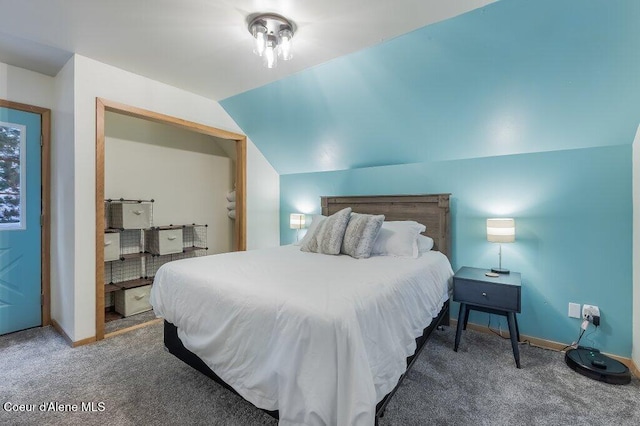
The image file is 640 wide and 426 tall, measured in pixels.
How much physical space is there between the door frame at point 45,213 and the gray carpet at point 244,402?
476 mm

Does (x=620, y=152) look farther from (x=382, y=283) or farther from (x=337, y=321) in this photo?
(x=337, y=321)

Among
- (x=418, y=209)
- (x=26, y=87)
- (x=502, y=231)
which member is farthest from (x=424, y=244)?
(x=26, y=87)

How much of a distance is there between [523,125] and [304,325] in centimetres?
241

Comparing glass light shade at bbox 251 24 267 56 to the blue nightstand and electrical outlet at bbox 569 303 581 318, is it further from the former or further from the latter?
electrical outlet at bbox 569 303 581 318

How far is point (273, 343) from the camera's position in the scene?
4.36 ft

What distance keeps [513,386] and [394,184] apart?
6.83ft

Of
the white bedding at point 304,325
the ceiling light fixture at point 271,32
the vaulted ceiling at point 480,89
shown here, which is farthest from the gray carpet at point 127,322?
the ceiling light fixture at point 271,32

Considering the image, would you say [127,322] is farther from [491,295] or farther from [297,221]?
[491,295]

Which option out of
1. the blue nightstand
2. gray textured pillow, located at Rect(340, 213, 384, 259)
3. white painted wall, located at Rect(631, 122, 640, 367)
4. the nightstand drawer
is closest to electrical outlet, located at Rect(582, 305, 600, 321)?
white painted wall, located at Rect(631, 122, 640, 367)

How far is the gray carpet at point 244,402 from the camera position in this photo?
1640mm

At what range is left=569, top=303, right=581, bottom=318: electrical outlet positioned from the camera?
2.38 metres

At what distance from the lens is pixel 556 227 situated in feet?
8.09

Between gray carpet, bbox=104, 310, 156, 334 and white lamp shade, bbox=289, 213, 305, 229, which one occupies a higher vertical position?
white lamp shade, bbox=289, 213, 305, 229

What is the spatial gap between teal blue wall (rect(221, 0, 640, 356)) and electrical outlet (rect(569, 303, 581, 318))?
0.04m
